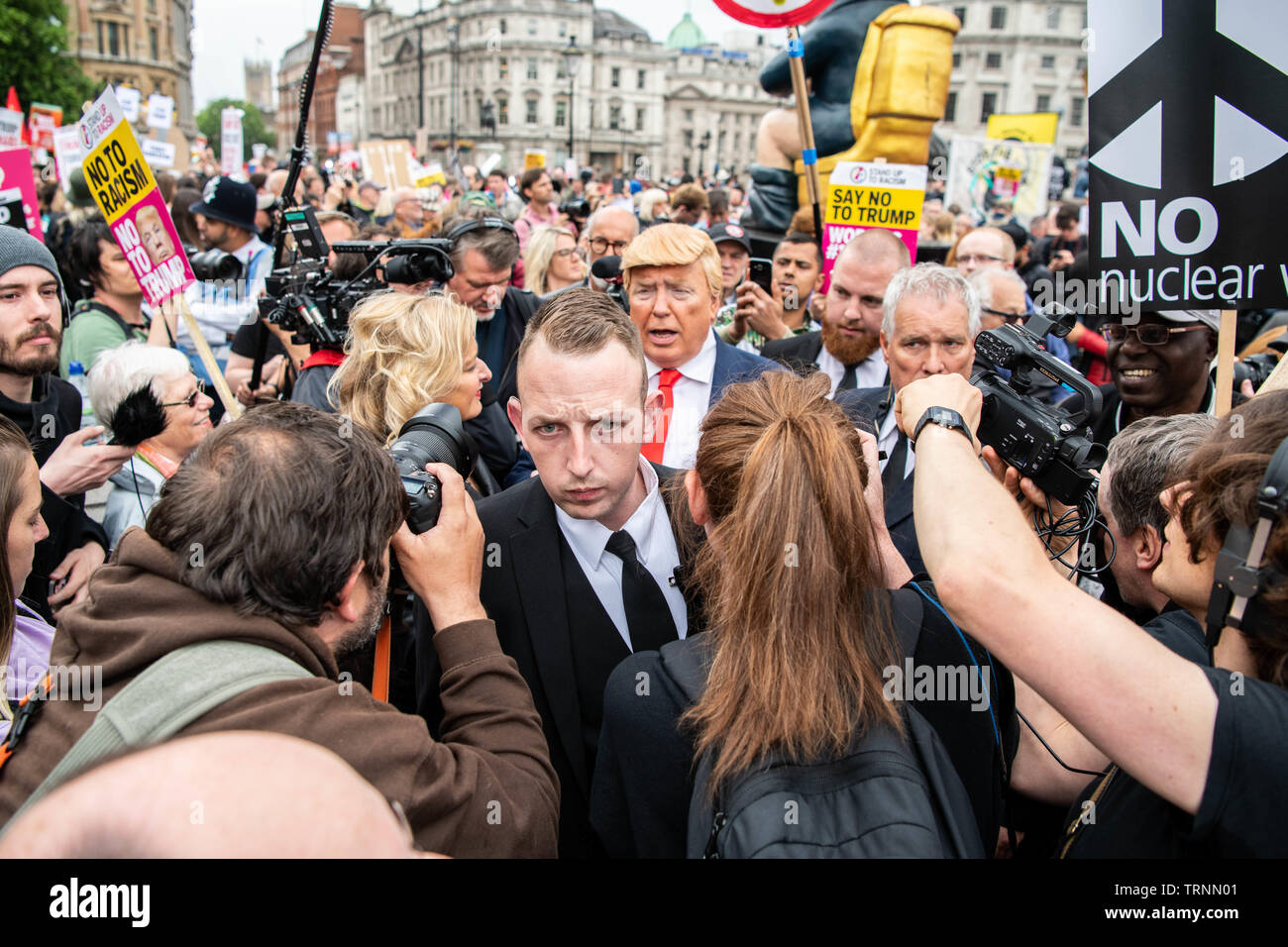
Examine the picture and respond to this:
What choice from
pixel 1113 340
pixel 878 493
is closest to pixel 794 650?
pixel 878 493

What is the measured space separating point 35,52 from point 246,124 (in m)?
80.5

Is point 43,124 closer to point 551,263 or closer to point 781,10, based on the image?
point 551,263

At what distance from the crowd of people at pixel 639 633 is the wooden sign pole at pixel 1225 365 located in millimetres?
384

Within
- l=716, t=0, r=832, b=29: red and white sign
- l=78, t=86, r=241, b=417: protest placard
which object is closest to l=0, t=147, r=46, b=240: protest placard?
l=78, t=86, r=241, b=417: protest placard

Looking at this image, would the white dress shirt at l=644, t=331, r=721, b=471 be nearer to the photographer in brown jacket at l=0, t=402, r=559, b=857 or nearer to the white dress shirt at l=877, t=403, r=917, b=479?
the white dress shirt at l=877, t=403, r=917, b=479

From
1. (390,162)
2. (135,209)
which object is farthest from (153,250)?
(390,162)

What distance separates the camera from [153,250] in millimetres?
A: 4223

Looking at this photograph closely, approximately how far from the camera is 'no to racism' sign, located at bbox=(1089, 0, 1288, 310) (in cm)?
252

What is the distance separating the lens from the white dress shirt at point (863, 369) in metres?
4.65

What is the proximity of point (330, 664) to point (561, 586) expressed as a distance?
79cm

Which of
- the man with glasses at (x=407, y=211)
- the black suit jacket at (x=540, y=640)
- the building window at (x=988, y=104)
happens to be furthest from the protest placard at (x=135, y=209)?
the building window at (x=988, y=104)

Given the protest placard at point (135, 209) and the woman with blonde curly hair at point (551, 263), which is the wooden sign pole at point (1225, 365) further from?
the woman with blonde curly hair at point (551, 263)

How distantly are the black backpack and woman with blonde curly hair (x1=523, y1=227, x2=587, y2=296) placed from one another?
536 centimetres
